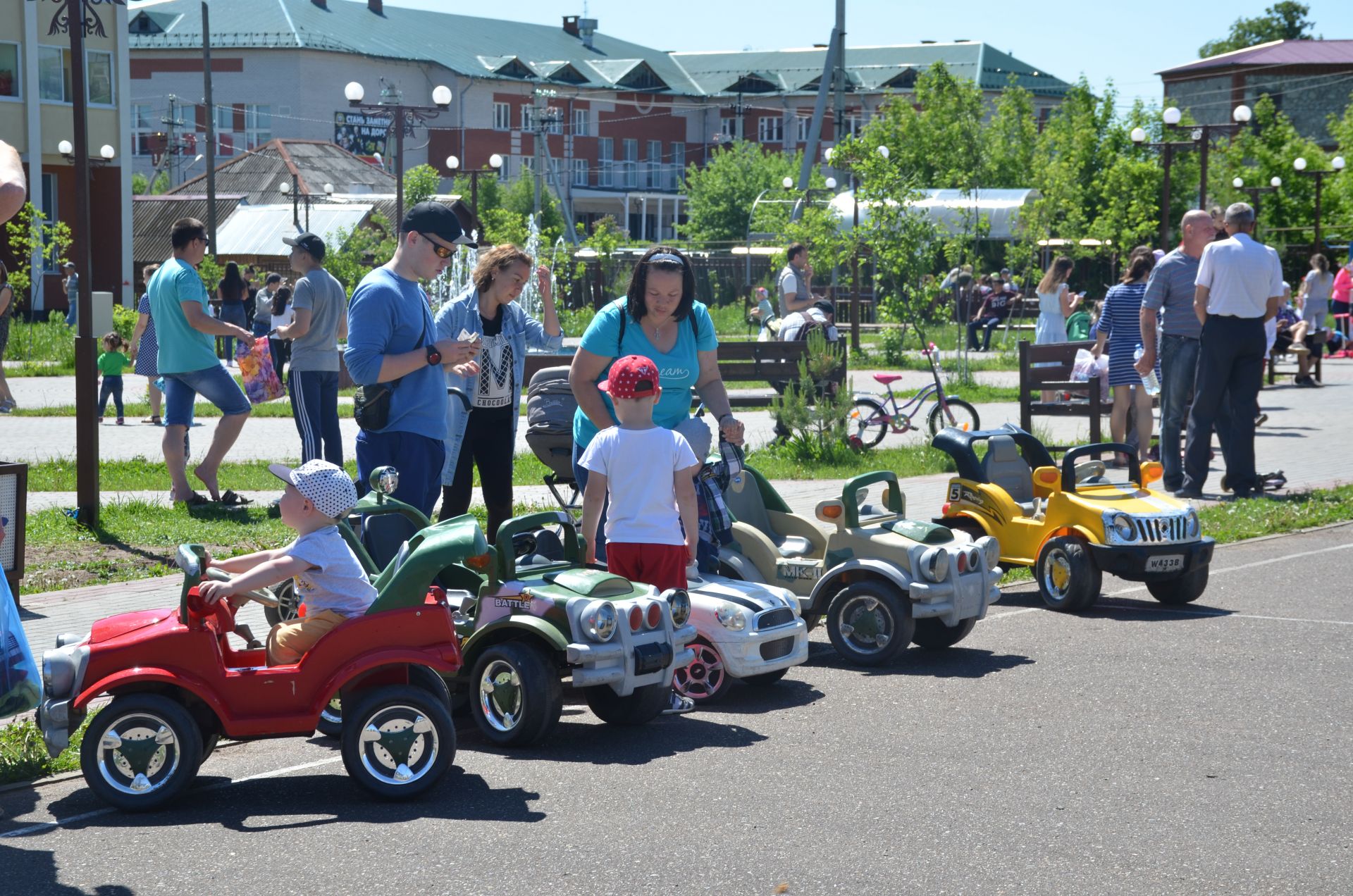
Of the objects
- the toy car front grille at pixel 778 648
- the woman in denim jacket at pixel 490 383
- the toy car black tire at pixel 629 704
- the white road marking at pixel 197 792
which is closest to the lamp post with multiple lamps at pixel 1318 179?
the woman in denim jacket at pixel 490 383

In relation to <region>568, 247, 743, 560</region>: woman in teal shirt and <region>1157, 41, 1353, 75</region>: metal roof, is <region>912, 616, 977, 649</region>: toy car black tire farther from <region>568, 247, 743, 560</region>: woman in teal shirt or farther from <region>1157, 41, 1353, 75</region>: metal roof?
<region>1157, 41, 1353, 75</region>: metal roof

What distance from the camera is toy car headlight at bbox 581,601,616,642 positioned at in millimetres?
5895

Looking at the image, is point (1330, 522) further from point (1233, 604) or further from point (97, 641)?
point (97, 641)

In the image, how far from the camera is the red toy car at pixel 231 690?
515cm

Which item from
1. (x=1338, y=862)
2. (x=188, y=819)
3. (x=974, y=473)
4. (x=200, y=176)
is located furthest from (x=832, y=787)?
(x=200, y=176)

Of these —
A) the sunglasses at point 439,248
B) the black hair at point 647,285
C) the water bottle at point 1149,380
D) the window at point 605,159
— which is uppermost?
the window at point 605,159

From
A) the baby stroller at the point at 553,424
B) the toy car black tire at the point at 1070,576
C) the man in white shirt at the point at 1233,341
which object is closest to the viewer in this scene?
the toy car black tire at the point at 1070,576

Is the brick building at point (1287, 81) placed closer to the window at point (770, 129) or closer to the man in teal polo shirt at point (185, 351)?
the window at point (770, 129)

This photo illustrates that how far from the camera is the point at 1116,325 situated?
565 inches

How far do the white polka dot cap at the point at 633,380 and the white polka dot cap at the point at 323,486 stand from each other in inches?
55.2

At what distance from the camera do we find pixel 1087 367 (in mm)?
15695

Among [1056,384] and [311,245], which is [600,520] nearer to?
[311,245]

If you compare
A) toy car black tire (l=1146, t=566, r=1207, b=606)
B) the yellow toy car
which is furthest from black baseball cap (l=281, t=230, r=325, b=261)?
toy car black tire (l=1146, t=566, r=1207, b=606)

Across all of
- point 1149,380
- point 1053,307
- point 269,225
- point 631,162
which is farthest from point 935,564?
point 631,162
